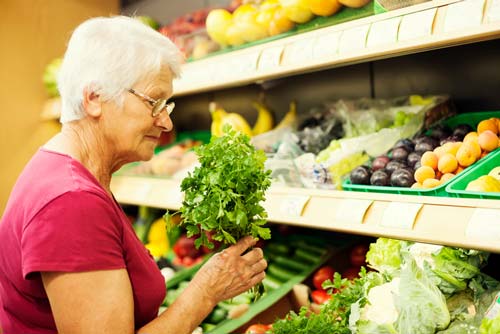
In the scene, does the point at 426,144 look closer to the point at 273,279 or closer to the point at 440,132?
the point at 440,132

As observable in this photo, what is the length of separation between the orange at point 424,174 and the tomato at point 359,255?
31.3 inches

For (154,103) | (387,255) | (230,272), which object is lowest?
(387,255)

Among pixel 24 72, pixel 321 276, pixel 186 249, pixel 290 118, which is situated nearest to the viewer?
pixel 321 276

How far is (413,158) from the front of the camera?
181 centimetres

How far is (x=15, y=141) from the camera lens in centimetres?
360

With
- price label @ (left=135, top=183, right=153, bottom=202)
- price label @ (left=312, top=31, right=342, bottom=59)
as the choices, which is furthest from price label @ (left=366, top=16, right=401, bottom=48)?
price label @ (left=135, top=183, right=153, bottom=202)

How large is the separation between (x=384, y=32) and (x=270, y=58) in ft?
1.80

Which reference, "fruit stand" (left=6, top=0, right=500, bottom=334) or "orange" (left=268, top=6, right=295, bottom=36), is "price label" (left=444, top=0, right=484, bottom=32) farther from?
"orange" (left=268, top=6, right=295, bottom=36)

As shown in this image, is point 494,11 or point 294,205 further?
point 294,205

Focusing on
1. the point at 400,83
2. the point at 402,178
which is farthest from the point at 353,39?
the point at 400,83

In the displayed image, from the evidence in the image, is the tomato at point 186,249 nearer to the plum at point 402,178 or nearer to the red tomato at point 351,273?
the red tomato at point 351,273

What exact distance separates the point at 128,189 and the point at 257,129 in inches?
31.6

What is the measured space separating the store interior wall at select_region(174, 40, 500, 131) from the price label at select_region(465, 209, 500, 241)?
88cm

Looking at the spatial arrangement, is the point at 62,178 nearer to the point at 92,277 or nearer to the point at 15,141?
the point at 92,277
